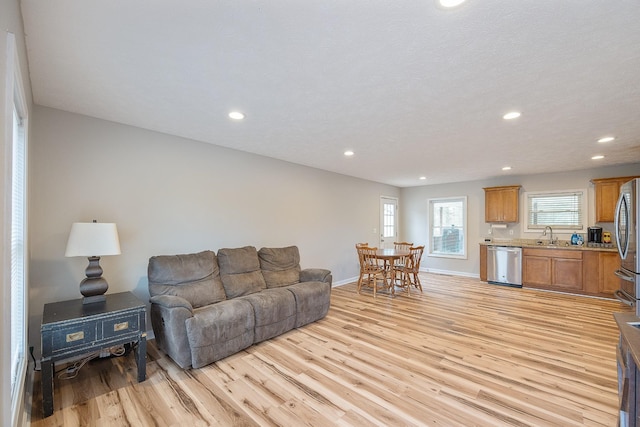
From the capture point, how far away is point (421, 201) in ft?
25.5

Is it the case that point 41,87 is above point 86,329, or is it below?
above

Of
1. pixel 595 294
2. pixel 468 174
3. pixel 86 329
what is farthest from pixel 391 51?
pixel 595 294

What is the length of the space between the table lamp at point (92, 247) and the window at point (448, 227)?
7135mm

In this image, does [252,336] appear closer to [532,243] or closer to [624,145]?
[624,145]

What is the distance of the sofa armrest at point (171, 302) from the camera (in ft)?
8.60

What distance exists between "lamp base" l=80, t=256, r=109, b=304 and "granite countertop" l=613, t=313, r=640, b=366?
3551 millimetres

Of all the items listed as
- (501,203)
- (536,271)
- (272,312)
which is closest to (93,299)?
(272,312)

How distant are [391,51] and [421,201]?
651 cm

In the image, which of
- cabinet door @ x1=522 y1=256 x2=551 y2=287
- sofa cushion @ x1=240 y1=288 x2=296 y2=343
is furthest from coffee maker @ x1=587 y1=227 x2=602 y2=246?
sofa cushion @ x1=240 y1=288 x2=296 y2=343

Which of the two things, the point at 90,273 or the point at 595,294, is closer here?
the point at 90,273

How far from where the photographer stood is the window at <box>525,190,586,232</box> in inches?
220

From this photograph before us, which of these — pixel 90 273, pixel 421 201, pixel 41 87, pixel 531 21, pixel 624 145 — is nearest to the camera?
pixel 531 21

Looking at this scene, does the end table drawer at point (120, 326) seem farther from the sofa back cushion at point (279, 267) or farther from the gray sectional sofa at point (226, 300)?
the sofa back cushion at point (279, 267)

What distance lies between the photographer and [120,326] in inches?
92.1
